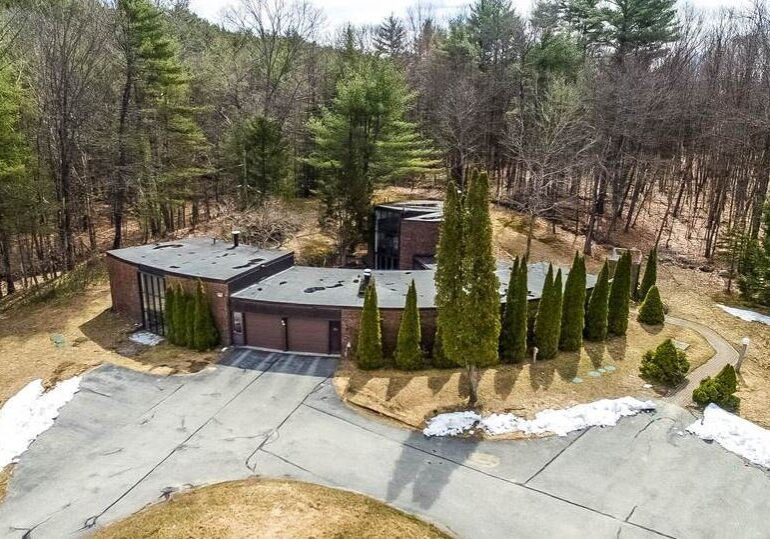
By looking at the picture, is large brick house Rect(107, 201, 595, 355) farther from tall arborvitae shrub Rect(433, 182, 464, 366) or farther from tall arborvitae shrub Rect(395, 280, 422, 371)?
tall arborvitae shrub Rect(433, 182, 464, 366)

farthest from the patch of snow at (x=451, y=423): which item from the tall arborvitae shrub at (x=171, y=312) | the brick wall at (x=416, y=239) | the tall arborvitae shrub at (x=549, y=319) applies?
the brick wall at (x=416, y=239)

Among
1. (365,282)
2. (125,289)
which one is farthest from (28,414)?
(365,282)

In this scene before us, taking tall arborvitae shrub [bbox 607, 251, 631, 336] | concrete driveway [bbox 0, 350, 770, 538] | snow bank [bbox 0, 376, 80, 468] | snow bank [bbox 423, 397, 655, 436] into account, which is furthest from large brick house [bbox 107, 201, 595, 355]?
snow bank [bbox 0, 376, 80, 468]

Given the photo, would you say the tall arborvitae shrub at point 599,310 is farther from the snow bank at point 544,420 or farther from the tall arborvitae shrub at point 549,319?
the snow bank at point 544,420

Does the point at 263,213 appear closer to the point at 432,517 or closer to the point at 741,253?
the point at 432,517

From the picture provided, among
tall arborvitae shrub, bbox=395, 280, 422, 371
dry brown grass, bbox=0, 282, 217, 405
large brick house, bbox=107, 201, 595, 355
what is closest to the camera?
tall arborvitae shrub, bbox=395, 280, 422, 371

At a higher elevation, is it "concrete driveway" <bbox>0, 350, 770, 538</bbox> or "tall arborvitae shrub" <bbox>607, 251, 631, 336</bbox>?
"tall arborvitae shrub" <bbox>607, 251, 631, 336</bbox>

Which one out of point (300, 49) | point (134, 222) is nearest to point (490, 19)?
point (300, 49)
